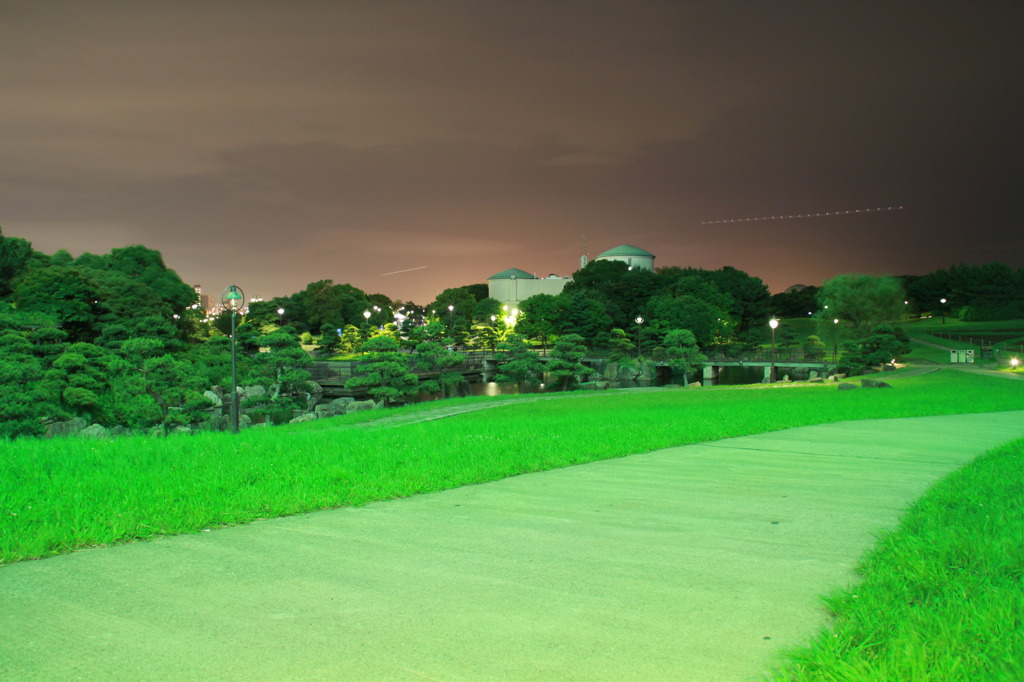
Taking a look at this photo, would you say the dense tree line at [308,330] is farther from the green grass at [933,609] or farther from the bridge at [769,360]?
the green grass at [933,609]

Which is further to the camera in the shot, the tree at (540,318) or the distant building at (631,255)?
Result: the distant building at (631,255)

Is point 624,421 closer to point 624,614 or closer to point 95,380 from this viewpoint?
point 624,614

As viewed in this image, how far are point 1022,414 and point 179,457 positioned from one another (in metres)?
16.8

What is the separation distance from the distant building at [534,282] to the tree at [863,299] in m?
50.3

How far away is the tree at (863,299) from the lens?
66062 mm

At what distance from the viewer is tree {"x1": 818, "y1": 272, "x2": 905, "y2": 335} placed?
217ft

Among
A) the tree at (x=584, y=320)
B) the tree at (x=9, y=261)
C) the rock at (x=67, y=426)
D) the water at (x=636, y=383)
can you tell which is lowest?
the water at (x=636, y=383)

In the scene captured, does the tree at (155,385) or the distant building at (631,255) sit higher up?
the distant building at (631,255)

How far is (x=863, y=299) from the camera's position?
6612cm

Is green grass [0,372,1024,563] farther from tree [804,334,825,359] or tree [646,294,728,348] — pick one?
tree [646,294,728,348]

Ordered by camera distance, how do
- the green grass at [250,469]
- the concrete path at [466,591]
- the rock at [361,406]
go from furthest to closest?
the rock at [361,406], the green grass at [250,469], the concrete path at [466,591]

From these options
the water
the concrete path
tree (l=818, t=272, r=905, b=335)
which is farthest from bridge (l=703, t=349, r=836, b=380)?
the concrete path

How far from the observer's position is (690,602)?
391 cm

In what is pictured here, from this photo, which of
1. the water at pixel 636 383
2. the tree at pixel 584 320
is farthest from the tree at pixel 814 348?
the tree at pixel 584 320
